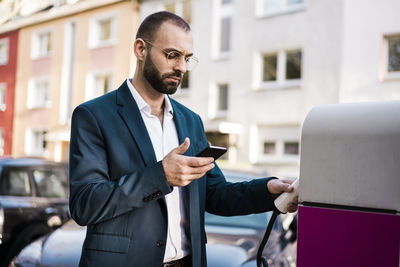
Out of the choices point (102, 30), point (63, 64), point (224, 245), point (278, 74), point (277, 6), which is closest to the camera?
point (224, 245)

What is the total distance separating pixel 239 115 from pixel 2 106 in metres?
13.3

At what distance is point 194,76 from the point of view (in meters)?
15.4

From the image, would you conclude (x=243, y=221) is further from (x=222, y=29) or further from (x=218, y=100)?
(x=222, y=29)

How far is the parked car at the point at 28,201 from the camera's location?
5.16 m

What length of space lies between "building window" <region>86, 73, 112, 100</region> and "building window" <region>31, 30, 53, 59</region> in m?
3.46

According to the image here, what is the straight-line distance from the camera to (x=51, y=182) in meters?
5.98

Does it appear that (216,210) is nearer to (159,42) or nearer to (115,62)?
(159,42)

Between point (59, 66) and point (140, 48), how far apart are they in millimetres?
18870

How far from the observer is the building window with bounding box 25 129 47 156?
2072cm

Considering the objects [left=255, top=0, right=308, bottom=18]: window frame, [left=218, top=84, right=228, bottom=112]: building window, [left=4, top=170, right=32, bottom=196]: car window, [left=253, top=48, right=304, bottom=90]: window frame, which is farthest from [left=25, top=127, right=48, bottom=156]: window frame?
[left=4, top=170, right=32, bottom=196]: car window

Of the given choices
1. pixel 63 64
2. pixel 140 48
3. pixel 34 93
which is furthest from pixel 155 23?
pixel 34 93

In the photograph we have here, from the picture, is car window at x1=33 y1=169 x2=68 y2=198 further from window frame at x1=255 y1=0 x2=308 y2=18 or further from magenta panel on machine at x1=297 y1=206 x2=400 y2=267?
window frame at x1=255 y1=0 x2=308 y2=18

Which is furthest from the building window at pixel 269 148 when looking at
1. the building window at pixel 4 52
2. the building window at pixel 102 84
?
the building window at pixel 4 52

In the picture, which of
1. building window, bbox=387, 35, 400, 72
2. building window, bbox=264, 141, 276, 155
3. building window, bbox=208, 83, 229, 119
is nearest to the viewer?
building window, bbox=387, 35, 400, 72
